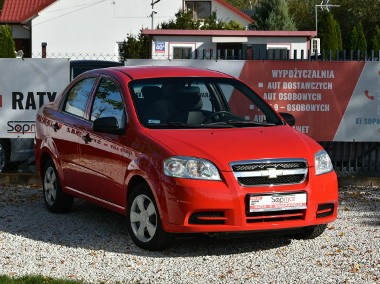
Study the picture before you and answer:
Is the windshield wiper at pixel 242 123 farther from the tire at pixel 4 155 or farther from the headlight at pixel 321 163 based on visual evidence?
the tire at pixel 4 155

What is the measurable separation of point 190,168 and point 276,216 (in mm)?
892

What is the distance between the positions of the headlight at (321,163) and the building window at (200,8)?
55228 millimetres

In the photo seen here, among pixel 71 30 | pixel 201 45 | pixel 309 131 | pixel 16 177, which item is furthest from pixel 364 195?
pixel 71 30

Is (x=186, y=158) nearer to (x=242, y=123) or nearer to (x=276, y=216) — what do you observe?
(x=276, y=216)

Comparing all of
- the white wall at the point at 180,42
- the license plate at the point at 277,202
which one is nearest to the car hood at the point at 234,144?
the license plate at the point at 277,202

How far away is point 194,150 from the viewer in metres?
8.89

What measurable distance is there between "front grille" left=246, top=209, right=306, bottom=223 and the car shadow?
0.61 feet

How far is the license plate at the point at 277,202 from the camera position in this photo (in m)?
8.72

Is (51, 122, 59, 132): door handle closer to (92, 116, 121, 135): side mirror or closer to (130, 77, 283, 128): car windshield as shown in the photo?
(130, 77, 283, 128): car windshield

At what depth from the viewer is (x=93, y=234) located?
404 inches

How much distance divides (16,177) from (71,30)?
46.7 metres

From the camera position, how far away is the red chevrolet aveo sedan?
28.7ft

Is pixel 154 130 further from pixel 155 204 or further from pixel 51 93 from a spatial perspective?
pixel 51 93

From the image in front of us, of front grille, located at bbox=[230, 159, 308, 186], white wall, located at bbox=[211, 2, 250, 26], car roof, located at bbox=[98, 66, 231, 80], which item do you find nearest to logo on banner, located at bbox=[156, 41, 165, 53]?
white wall, located at bbox=[211, 2, 250, 26]
